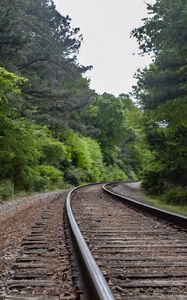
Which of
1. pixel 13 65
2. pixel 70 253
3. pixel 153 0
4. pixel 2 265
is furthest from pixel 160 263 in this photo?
pixel 13 65

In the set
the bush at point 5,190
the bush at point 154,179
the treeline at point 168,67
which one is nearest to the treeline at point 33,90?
the bush at point 5,190

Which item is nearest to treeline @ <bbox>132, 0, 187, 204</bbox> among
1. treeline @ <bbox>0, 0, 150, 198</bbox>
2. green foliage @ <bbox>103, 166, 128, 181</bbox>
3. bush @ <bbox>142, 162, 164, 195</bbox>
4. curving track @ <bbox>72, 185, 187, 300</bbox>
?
bush @ <bbox>142, 162, 164, 195</bbox>

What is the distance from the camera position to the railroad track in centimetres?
399

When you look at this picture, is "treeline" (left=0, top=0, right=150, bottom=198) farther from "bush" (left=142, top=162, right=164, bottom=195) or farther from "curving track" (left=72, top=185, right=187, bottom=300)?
"curving track" (left=72, top=185, right=187, bottom=300)

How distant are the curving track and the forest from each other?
619 centimetres

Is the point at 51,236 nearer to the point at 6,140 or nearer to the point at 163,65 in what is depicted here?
Result: the point at 163,65

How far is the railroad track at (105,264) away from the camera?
13.1ft

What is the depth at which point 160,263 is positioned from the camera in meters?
5.23

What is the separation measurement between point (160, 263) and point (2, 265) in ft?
6.35

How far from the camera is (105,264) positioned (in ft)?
17.1

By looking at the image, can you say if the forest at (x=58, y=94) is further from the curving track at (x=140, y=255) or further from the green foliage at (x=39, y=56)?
the curving track at (x=140, y=255)

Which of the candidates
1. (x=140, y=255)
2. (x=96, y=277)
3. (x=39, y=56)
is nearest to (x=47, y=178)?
(x=39, y=56)

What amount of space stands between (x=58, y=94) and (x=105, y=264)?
62.9 feet

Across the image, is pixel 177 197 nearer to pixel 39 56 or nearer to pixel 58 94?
pixel 58 94
